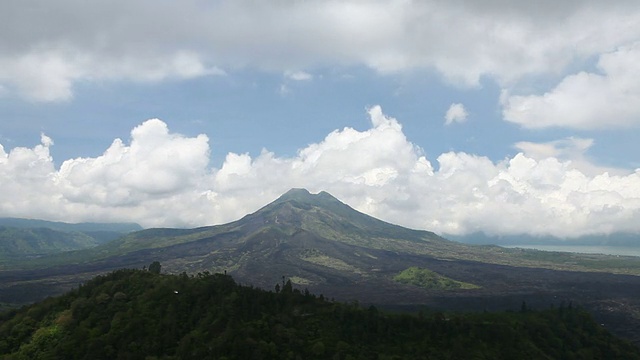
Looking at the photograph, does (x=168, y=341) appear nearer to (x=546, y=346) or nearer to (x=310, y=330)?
(x=310, y=330)

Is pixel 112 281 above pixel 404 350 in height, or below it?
above

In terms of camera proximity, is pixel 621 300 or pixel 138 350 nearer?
pixel 138 350

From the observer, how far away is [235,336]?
73188 mm

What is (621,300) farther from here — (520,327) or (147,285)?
(147,285)

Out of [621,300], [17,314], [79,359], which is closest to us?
[79,359]

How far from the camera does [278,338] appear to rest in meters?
75.0

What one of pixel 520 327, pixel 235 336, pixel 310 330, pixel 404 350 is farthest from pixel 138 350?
pixel 520 327

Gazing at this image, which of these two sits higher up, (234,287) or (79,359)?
(234,287)

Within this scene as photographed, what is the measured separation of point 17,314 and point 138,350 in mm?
36473

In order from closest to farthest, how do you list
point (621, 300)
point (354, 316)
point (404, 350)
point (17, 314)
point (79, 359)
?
point (79, 359)
point (404, 350)
point (354, 316)
point (17, 314)
point (621, 300)

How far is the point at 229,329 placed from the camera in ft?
245

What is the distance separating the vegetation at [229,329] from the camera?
7300 cm

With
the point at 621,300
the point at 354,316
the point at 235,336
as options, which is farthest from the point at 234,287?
the point at 621,300

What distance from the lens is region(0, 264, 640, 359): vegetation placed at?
7300 cm
